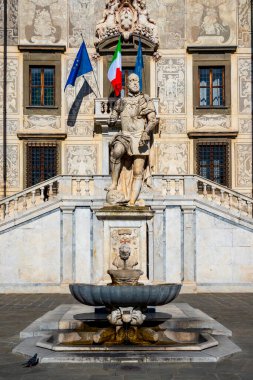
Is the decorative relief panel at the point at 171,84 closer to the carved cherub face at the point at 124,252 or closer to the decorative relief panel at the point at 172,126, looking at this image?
the decorative relief panel at the point at 172,126

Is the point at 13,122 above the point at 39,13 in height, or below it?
below

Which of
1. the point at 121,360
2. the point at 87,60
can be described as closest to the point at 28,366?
the point at 121,360

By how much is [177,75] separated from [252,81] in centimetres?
327

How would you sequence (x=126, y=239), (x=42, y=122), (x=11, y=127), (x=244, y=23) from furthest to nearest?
1. (x=244, y=23)
2. (x=42, y=122)
3. (x=11, y=127)
4. (x=126, y=239)

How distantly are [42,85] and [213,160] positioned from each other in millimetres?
8134

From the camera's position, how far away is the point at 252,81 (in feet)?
97.2

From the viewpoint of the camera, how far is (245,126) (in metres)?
29.6

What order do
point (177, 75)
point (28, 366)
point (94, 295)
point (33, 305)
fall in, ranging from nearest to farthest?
1. point (28, 366)
2. point (94, 295)
3. point (33, 305)
4. point (177, 75)

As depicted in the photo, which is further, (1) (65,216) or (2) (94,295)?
(1) (65,216)

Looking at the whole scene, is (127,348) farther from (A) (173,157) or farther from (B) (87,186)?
(A) (173,157)

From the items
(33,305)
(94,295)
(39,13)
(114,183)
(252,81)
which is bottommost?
(33,305)

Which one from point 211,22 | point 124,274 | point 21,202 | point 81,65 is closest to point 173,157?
point 81,65

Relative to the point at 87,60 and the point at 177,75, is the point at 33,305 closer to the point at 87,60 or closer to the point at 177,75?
the point at 87,60

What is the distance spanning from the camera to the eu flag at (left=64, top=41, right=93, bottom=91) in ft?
90.4
